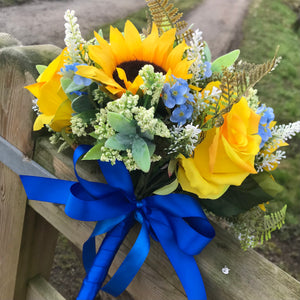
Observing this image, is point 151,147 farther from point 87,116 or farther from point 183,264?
point 183,264

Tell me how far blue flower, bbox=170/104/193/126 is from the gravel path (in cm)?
184

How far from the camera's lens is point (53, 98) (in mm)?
733

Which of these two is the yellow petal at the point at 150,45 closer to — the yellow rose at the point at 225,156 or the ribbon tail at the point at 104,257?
the yellow rose at the point at 225,156

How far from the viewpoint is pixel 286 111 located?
3.45 m

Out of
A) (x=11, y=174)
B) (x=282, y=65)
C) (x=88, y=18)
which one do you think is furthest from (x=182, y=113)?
(x=282, y=65)

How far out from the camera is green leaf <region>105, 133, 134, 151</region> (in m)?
0.62

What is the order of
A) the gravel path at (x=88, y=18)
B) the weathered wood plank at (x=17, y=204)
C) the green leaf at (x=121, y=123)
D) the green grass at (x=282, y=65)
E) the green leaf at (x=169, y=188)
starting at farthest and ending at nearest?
the green grass at (x=282, y=65) → the gravel path at (x=88, y=18) → the weathered wood plank at (x=17, y=204) → the green leaf at (x=169, y=188) → the green leaf at (x=121, y=123)

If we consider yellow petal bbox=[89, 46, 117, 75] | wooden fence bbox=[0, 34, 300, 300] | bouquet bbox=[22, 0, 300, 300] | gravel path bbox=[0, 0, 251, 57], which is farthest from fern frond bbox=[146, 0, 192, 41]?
gravel path bbox=[0, 0, 251, 57]

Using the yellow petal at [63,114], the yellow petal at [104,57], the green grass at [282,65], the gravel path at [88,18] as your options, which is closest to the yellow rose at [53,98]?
the yellow petal at [63,114]

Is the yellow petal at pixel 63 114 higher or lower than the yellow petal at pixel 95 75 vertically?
lower

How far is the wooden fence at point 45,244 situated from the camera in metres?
0.77

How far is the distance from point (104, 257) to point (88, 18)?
2.68 meters

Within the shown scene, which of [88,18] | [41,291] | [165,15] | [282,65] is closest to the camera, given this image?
[165,15]

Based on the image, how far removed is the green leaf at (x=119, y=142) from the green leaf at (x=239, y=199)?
0.24 metres
